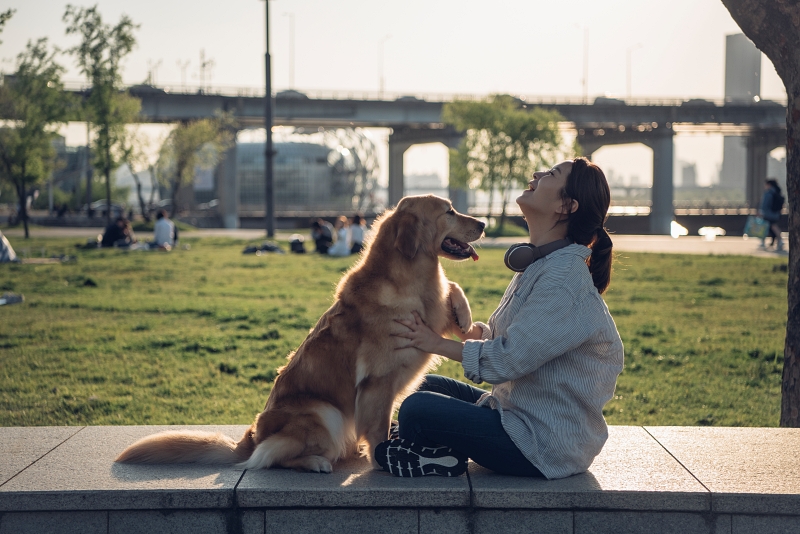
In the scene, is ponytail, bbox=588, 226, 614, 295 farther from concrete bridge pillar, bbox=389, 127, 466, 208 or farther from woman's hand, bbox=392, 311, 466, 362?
concrete bridge pillar, bbox=389, 127, 466, 208

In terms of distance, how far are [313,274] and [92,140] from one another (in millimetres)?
26104

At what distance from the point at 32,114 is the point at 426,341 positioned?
3886cm

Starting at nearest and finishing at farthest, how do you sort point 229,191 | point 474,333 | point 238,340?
point 474,333 < point 238,340 < point 229,191

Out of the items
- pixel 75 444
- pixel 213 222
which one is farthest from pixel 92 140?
pixel 75 444

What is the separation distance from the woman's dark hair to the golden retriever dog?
839mm

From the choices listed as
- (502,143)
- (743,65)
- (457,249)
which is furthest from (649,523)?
(502,143)

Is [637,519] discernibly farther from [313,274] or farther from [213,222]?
[213,222]

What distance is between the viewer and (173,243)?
2873 cm

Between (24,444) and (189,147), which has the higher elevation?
(189,147)

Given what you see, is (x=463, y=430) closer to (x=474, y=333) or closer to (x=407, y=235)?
(x=474, y=333)

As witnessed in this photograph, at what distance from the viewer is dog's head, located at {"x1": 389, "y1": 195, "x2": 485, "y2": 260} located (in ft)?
13.6

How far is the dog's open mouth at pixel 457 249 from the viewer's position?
14.2 ft

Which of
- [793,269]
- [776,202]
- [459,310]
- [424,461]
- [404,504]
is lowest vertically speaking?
[404,504]

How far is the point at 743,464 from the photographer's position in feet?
13.2
